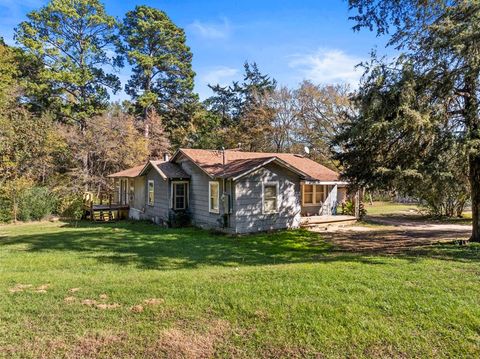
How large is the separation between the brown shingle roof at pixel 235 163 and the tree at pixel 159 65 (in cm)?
1688

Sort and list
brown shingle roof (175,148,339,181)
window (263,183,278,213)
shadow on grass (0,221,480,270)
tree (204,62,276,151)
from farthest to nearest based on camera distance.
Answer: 1. tree (204,62,276,151)
2. window (263,183,278,213)
3. brown shingle roof (175,148,339,181)
4. shadow on grass (0,221,480,270)

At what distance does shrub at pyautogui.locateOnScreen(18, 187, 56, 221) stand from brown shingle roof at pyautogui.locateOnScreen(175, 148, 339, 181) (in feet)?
30.7

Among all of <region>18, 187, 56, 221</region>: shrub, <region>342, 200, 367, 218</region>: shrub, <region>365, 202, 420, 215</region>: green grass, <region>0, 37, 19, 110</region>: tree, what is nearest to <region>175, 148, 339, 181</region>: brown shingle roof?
<region>342, 200, 367, 218</region>: shrub

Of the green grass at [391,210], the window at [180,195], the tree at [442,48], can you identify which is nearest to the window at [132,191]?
the window at [180,195]

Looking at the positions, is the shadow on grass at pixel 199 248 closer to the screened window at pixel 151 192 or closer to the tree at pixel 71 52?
the screened window at pixel 151 192

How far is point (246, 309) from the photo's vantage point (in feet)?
16.9

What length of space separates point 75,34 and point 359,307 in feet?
110

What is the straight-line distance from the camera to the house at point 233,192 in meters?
14.8

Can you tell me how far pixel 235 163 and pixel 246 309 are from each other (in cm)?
1198

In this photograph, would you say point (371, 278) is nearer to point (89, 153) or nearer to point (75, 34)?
point (89, 153)

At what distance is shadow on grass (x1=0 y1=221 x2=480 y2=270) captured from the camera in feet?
30.2

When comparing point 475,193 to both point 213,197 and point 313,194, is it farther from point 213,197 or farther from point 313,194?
point 213,197

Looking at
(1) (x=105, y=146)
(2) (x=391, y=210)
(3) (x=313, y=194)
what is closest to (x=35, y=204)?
(1) (x=105, y=146)

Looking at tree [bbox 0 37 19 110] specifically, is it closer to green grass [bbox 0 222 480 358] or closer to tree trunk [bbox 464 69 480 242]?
green grass [bbox 0 222 480 358]
